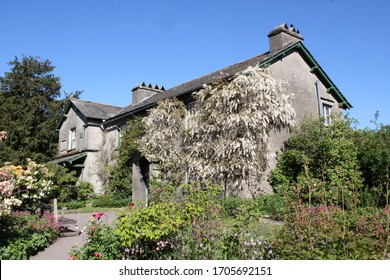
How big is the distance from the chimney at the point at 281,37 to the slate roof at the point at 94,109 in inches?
540

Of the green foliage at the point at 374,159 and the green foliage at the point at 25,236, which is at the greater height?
the green foliage at the point at 374,159

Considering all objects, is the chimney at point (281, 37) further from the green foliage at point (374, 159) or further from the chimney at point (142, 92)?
the chimney at point (142, 92)

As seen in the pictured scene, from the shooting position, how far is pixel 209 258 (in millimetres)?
5227

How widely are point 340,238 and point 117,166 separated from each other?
18.3 m

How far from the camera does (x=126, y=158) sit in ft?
67.3

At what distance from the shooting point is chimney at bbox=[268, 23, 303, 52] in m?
16.8

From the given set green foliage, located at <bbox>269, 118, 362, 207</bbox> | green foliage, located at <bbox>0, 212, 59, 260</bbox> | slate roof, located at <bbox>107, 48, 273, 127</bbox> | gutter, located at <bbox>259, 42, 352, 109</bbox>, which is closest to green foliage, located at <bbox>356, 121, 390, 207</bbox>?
green foliage, located at <bbox>269, 118, 362, 207</bbox>

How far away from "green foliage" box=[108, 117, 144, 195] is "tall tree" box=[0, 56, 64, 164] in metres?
10.7

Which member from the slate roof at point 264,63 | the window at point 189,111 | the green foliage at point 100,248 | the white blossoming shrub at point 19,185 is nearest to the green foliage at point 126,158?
the slate roof at point 264,63

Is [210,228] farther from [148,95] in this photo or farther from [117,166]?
[148,95]

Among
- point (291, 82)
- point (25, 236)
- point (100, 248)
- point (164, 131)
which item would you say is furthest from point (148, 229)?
point (291, 82)

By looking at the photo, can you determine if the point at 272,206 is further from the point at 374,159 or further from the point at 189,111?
the point at 189,111

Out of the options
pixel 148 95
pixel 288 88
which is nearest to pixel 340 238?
pixel 288 88

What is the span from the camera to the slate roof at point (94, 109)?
24.7 m
